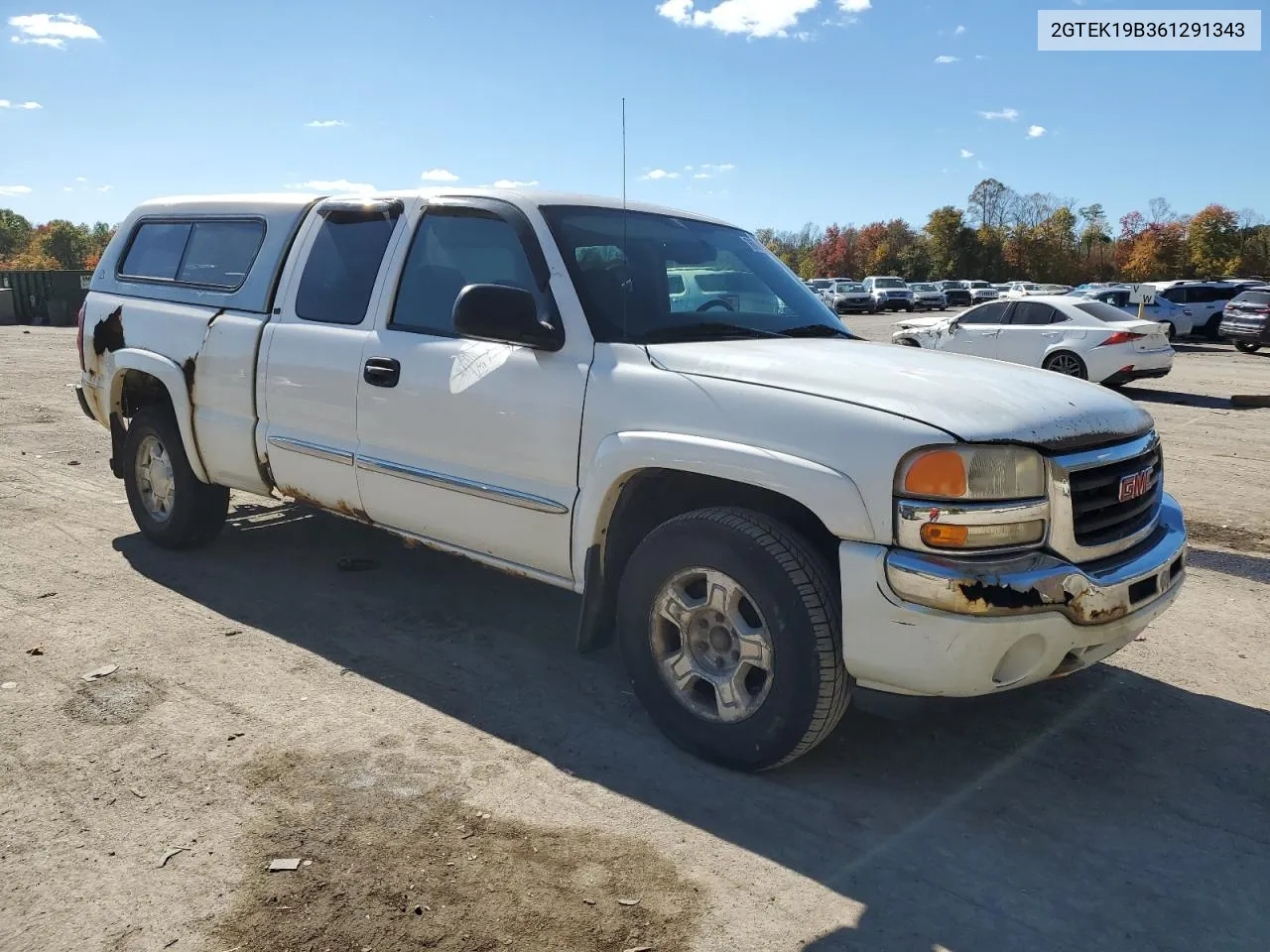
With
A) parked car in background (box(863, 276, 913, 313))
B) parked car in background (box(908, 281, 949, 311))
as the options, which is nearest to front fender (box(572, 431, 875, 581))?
parked car in background (box(863, 276, 913, 313))

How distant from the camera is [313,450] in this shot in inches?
183

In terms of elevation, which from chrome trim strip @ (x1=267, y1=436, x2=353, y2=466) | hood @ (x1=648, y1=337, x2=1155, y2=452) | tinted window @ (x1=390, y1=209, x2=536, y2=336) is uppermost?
tinted window @ (x1=390, y1=209, x2=536, y2=336)

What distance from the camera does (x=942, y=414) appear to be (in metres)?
3.00

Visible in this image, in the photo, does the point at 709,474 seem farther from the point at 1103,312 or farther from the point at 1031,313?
the point at 1103,312

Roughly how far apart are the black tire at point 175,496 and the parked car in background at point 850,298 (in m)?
44.6

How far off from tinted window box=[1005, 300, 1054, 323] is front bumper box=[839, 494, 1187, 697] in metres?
13.9

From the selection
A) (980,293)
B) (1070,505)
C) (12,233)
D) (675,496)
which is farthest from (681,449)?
(12,233)

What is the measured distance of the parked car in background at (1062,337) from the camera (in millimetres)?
14867

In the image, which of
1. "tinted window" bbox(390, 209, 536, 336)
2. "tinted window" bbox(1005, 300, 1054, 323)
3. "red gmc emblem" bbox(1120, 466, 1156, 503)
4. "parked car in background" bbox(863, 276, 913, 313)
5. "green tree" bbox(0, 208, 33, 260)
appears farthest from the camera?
"green tree" bbox(0, 208, 33, 260)

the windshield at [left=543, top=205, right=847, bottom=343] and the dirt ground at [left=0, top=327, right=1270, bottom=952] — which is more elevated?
the windshield at [left=543, top=205, right=847, bottom=343]

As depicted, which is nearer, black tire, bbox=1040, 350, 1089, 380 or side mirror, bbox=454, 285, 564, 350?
side mirror, bbox=454, 285, 564, 350

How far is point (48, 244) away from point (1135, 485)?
15289 centimetres

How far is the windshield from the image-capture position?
151 inches

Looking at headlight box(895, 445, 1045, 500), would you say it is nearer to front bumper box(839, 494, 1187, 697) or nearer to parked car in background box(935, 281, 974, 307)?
front bumper box(839, 494, 1187, 697)
